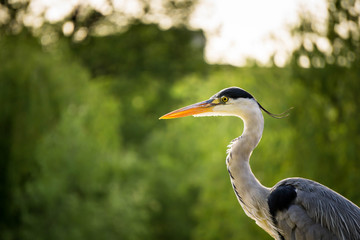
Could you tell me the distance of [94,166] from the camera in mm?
16359

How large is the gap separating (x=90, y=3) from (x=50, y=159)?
35.2 feet

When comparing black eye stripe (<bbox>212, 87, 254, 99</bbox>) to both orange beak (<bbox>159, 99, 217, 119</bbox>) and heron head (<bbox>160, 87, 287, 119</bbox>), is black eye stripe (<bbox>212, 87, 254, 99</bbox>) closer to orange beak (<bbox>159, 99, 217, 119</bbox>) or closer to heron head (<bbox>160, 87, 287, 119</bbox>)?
heron head (<bbox>160, 87, 287, 119</bbox>)

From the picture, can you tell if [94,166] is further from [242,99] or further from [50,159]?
[242,99]

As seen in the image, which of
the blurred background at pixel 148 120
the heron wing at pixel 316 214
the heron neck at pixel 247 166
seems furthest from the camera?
the blurred background at pixel 148 120

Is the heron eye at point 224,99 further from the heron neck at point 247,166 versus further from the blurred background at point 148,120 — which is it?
the blurred background at point 148,120

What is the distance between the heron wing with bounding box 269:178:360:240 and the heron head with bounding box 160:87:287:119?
69cm

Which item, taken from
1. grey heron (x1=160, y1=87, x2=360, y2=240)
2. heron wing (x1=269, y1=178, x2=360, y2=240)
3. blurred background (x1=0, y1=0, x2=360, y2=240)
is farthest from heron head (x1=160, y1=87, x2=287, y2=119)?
blurred background (x1=0, y1=0, x2=360, y2=240)

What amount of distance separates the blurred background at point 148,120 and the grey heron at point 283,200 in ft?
22.2

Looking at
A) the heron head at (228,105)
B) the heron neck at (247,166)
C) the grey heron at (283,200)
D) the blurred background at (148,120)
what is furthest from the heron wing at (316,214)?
the blurred background at (148,120)

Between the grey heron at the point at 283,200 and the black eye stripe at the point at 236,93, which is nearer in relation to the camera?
the grey heron at the point at 283,200

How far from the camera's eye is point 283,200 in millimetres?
3924

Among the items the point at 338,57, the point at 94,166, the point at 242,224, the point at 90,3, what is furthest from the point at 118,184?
the point at 90,3

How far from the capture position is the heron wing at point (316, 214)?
387 centimetres

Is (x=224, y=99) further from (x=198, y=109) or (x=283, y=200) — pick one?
(x=283, y=200)
